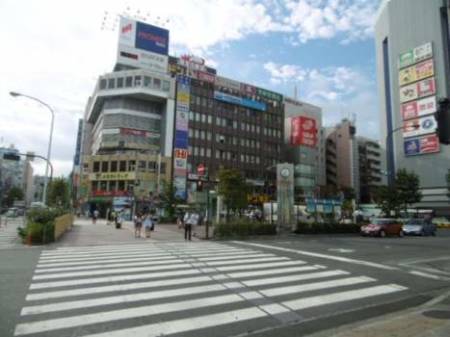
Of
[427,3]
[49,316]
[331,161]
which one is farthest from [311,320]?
[331,161]

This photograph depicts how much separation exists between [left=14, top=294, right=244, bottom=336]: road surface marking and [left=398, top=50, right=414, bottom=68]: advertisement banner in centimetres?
7618

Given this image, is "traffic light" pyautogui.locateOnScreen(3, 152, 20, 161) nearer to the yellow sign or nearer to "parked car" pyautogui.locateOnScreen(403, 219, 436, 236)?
"parked car" pyautogui.locateOnScreen(403, 219, 436, 236)

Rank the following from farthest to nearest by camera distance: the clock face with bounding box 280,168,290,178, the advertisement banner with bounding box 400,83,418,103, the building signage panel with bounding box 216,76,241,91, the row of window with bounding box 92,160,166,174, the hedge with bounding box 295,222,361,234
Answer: the building signage panel with bounding box 216,76,241,91, the advertisement banner with bounding box 400,83,418,103, the row of window with bounding box 92,160,166,174, the clock face with bounding box 280,168,290,178, the hedge with bounding box 295,222,361,234

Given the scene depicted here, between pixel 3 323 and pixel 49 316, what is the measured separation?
2.21 feet

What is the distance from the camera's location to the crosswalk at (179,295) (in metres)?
6.00

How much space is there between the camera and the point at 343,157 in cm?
11200

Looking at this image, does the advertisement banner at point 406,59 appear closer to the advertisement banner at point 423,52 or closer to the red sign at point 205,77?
the advertisement banner at point 423,52

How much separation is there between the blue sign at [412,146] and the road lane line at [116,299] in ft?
232

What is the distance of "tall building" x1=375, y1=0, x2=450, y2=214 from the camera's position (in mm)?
67312

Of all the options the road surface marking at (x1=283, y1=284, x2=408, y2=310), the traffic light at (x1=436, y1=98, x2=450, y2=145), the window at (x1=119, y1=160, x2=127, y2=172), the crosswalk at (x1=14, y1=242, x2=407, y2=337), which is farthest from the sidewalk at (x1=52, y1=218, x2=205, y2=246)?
the window at (x1=119, y1=160, x2=127, y2=172)

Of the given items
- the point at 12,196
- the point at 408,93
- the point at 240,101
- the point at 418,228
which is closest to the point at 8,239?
the point at 418,228

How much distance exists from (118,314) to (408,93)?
250ft

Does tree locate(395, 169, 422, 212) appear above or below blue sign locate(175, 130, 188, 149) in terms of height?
below

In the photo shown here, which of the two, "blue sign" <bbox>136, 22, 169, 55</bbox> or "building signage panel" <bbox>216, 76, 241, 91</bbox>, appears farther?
"building signage panel" <bbox>216, 76, 241, 91</bbox>
